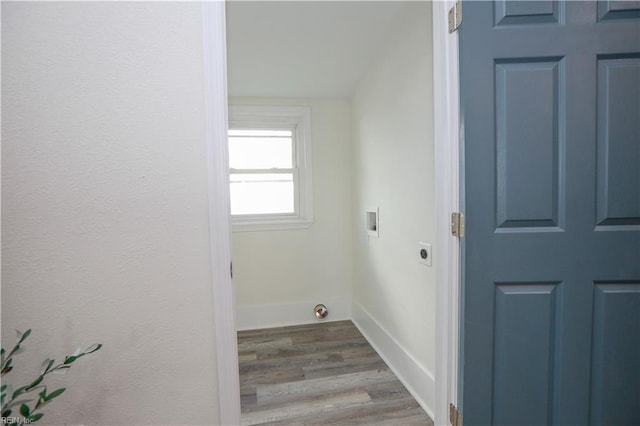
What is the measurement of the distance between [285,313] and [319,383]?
1.01 metres

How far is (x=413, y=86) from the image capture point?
152 cm

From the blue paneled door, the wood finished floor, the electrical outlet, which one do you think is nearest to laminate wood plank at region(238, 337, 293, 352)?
the wood finished floor

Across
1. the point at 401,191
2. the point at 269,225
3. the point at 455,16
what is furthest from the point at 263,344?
the point at 455,16

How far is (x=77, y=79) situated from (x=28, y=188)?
38 cm

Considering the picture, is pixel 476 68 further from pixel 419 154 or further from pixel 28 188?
pixel 28 188

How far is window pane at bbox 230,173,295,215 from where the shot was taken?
265cm

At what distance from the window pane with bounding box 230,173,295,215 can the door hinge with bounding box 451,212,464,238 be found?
193cm

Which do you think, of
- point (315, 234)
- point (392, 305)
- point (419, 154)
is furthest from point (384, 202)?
point (315, 234)

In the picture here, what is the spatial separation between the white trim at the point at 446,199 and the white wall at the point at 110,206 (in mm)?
961

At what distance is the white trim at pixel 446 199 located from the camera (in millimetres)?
1064

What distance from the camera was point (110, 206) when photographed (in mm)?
858

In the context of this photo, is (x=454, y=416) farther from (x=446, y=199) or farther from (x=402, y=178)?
(x=402, y=178)

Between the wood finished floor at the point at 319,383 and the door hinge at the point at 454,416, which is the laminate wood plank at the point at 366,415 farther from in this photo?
the door hinge at the point at 454,416

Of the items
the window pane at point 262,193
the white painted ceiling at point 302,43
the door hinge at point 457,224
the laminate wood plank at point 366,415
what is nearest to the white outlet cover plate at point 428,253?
the door hinge at point 457,224
